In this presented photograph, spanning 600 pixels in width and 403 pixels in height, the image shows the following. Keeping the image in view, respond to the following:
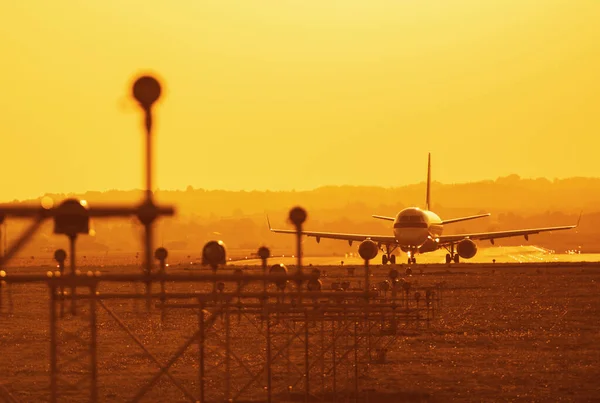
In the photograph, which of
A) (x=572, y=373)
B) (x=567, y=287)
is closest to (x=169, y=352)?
(x=572, y=373)

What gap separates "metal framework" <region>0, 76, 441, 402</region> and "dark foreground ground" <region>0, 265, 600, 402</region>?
402 millimetres

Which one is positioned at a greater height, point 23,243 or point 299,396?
point 23,243

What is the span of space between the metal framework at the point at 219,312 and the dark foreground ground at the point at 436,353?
40 cm

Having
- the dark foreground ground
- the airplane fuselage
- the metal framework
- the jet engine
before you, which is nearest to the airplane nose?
the airplane fuselage

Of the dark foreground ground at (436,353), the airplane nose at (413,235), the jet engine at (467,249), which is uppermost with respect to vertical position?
the airplane nose at (413,235)

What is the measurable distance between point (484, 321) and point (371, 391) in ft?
89.0

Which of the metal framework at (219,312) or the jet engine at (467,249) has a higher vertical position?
the jet engine at (467,249)

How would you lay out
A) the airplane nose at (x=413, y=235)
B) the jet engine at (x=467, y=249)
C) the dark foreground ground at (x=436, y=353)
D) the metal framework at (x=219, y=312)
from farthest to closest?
the jet engine at (x=467, y=249), the airplane nose at (x=413, y=235), the dark foreground ground at (x=436, y=353), the metal framework at (x=219, y=312)

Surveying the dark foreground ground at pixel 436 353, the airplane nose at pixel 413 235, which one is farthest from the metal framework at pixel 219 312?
the airplane nose at pixel 413 235

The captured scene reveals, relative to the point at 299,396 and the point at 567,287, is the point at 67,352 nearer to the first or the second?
the point at 299,396

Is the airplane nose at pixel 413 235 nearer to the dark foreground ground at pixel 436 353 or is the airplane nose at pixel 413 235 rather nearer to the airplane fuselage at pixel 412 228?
the airplane fuselage at pixel 412 228

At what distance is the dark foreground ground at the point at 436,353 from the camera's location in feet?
114

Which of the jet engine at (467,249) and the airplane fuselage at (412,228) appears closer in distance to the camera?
the airplane fuselage at (412,228)

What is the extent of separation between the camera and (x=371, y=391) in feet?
108
